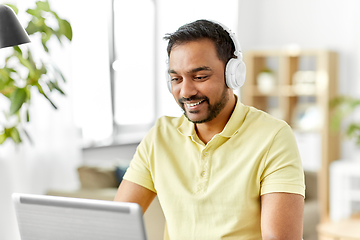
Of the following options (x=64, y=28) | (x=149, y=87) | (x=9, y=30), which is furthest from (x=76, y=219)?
(x=149, y=87)

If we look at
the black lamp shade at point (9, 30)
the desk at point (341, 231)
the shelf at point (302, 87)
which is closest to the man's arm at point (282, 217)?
the black lamp shade at point (9, 30)

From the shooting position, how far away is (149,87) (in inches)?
186

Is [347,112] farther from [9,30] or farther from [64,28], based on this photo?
[9,30]

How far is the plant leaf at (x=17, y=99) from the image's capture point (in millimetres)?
1758

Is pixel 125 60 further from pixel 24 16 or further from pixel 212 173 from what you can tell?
pixel 212 173

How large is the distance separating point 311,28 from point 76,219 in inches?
188

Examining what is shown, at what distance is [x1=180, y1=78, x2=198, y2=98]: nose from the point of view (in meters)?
1.21

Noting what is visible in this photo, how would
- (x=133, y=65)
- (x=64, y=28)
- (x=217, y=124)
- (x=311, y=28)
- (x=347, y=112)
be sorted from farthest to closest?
(x=311, y=28), (x=133, y=65), (x=347, y=112), (x=64, y=28), (x=217, y=124)

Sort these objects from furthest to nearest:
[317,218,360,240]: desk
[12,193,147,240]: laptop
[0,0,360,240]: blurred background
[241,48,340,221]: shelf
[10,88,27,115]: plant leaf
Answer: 1. [241,48,340,221]: shelf
2. [0,0,360,240]: blurred background
3. [317,218,360,240]: desk
4. [10,88,27,115]: plant leaf
5. [12,193,147,240]: laptop

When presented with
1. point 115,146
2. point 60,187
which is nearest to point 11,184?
point 60,187

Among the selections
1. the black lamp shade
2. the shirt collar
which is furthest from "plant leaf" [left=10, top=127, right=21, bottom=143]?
the shirt collar

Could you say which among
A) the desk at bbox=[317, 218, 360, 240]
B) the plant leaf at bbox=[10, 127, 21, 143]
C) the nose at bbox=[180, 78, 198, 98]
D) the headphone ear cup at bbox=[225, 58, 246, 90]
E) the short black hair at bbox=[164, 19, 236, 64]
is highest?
the short black hair at bbox=[164, 19, 236, 64]

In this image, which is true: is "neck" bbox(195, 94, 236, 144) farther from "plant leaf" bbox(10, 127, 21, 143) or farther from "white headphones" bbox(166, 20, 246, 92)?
"plant leaf" bbox(10, 127, 21, 143)

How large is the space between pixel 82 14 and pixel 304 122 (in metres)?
2.48
